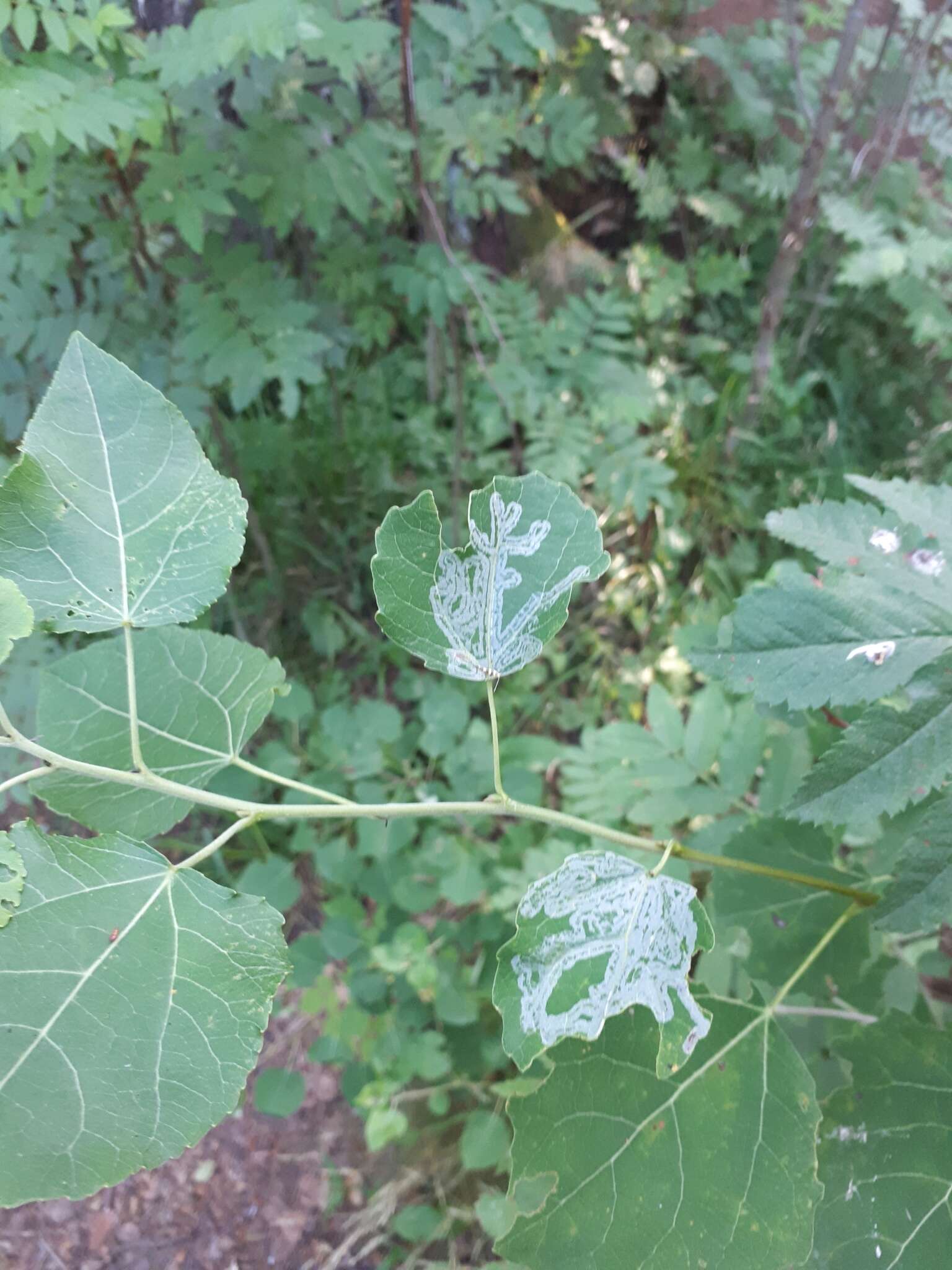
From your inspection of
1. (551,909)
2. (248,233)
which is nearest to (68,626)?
(551,909)

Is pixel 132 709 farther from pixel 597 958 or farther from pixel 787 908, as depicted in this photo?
pixel 787 908

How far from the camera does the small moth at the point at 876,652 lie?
2.15 ft

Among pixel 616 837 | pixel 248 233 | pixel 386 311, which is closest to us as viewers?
pixel 616 837

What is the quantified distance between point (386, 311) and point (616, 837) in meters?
1.71

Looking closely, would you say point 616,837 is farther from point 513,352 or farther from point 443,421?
point 443,421

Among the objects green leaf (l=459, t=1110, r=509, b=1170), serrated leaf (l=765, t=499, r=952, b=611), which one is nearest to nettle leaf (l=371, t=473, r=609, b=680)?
serrated leaf (l=765, t=499, r=952, b=611)

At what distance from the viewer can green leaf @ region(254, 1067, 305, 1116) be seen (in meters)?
1.47

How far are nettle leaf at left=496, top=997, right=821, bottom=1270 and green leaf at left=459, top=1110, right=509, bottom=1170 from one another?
36.1 inches

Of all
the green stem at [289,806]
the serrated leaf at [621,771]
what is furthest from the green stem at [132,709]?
the serrated leaf at [621,771]

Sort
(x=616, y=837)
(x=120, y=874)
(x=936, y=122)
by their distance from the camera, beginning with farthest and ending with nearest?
(x=936, y=122) → (x=616, y=837) → (x=120, y=874)

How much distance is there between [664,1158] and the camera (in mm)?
615

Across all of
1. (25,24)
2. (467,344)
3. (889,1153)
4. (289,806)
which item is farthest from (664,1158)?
(467,344)

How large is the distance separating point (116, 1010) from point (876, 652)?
0.65 m

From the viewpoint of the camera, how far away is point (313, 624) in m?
2.11
